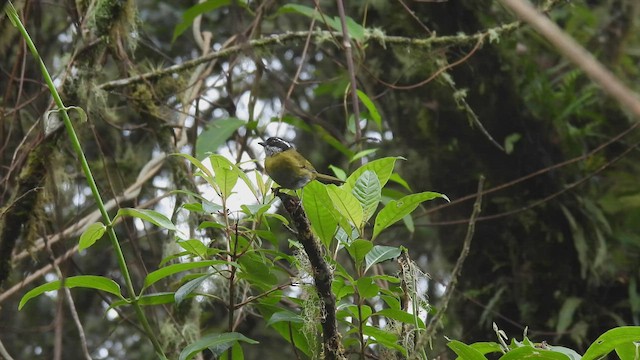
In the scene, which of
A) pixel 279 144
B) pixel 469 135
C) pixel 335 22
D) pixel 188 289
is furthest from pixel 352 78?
pixel 188 289

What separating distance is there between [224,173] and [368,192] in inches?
11.0

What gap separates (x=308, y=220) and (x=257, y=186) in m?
0.26

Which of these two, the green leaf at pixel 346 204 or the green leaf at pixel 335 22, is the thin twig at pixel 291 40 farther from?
the green leaf at pixel 346 204

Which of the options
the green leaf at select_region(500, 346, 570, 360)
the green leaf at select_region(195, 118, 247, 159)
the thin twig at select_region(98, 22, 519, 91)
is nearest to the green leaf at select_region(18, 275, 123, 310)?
the green leaf at select_region(500, 346, 570, 360)

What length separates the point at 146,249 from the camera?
4.14 meters

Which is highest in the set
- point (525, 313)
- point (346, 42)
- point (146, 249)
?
point (346, 42)

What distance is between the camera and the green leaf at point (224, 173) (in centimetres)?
148

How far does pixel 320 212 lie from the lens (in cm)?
142

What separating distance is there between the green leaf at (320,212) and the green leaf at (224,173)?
0.16 m

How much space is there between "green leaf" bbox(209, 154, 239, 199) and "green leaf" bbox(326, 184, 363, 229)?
205 millimetres

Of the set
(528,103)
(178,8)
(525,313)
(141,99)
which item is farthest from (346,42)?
(178,8)

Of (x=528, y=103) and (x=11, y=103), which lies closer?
(x=528, y=103)

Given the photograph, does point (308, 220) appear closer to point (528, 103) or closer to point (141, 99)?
point (141, 99)

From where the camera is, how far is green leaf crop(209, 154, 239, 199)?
Result: 4.85 feet
